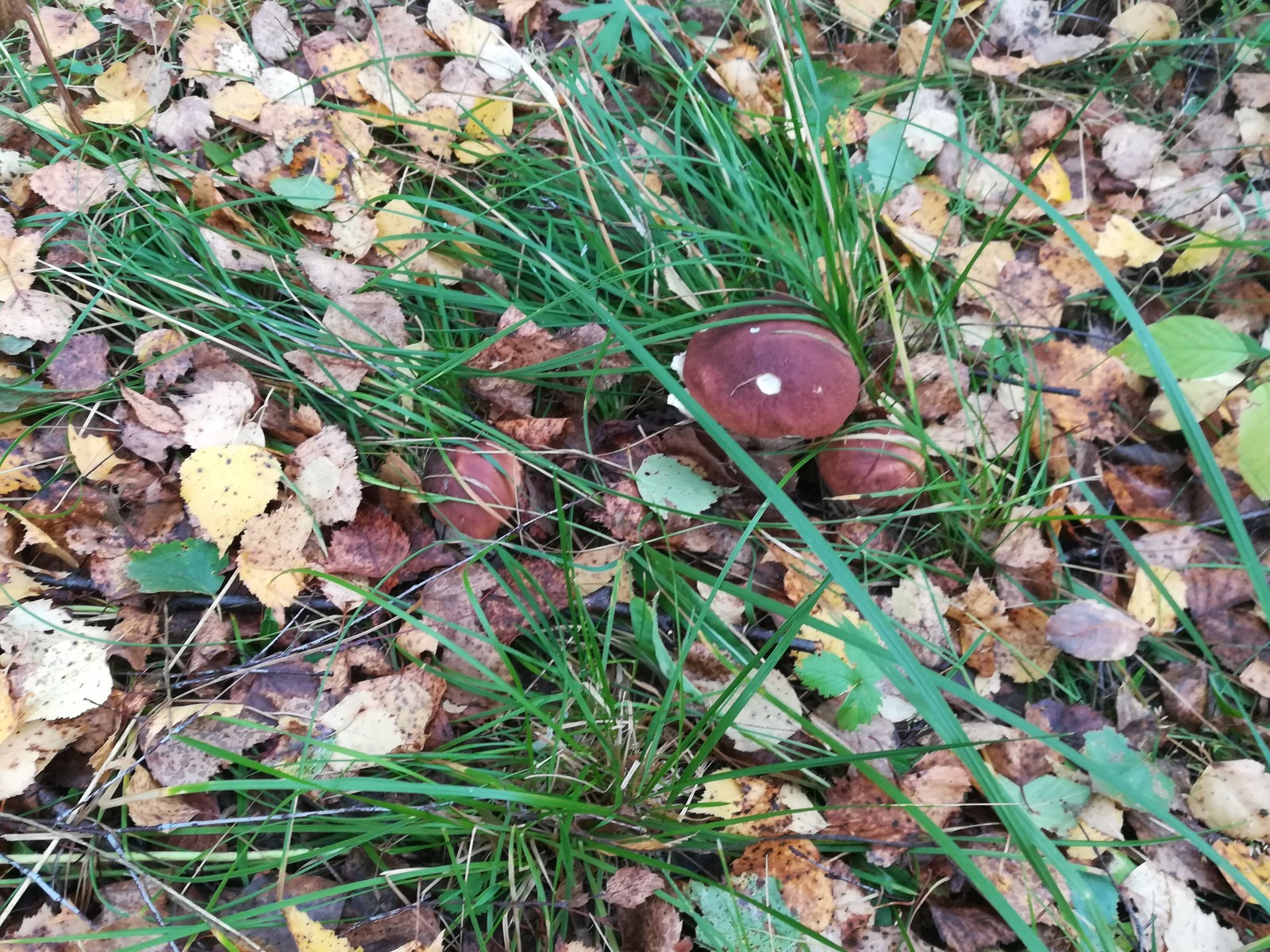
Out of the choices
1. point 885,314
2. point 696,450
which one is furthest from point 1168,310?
point 696,450

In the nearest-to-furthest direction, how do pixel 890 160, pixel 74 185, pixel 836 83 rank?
pixel 74 185, pixel 890 160, pixel 836 83

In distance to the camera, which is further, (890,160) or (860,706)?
(890,160)

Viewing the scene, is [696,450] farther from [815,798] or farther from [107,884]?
[107,884]

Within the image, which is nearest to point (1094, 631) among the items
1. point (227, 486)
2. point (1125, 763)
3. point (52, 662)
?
point (1125, 763)

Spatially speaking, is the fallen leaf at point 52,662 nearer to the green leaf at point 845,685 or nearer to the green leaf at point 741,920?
the green leaf at point 741,920

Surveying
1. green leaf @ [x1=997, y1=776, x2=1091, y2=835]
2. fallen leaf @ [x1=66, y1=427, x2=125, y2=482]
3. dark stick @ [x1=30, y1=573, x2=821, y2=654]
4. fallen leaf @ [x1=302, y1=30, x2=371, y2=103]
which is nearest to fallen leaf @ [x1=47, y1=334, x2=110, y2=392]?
fallen leaf @ [x1=66, y1=427, x2=125, y2=482]

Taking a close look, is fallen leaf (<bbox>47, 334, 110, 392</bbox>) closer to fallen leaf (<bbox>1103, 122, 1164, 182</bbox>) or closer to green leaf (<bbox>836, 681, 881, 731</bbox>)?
green leaf (<bbox>836, 681, 881, 731</bbox>)

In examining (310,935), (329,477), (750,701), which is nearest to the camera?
(310,935)

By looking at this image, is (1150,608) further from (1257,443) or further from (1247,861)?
(1247,861)
